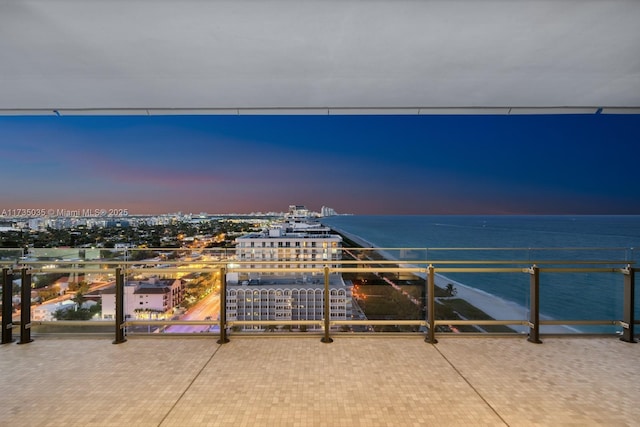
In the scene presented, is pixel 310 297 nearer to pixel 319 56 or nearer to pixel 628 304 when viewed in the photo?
pixel 319 56

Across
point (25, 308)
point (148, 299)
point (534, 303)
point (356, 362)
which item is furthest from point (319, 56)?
point (25, 308)

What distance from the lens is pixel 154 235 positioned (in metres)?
5.34

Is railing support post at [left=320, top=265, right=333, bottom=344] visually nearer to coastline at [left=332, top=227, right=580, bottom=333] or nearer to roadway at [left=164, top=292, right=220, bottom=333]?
coastline at [left=332, top=227, right=580, bottom=333]

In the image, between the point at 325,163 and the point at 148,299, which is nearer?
the point at 148,299

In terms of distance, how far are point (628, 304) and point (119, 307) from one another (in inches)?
241

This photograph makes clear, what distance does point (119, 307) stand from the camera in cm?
329

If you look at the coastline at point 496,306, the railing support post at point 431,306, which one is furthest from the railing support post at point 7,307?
the railing support post at point 431,306

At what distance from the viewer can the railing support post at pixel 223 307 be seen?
319cm

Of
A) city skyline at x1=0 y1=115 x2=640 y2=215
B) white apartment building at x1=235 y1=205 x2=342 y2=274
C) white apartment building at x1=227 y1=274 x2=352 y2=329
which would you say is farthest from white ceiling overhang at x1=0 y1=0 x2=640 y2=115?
city skyline at x1=0 y1=115 x2=640 y2=215

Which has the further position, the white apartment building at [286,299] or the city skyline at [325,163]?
the city skyline at [325,163]

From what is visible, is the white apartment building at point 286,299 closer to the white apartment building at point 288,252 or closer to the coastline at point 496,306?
the white apartment building at point 288,252

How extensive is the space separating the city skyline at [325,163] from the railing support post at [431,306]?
1118cm

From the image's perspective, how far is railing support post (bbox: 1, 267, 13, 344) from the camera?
3186 millimetres

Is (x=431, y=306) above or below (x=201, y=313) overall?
above
